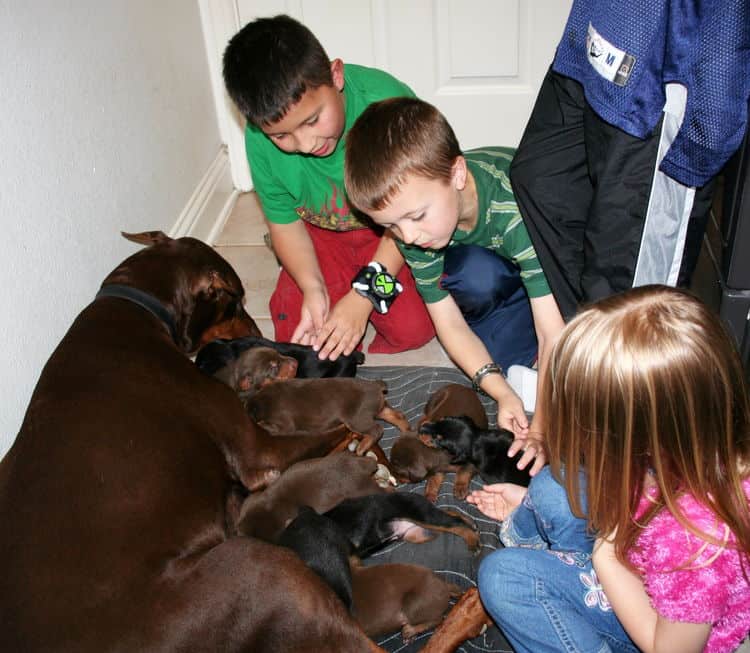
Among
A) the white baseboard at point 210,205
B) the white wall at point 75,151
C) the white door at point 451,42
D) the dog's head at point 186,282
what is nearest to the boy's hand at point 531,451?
the dog's head at point 186,282

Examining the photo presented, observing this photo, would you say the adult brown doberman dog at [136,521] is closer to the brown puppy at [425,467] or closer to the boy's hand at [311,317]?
the brown puppy at [425,467]

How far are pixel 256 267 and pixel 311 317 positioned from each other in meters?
0.87

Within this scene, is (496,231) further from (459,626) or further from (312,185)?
(459,626)

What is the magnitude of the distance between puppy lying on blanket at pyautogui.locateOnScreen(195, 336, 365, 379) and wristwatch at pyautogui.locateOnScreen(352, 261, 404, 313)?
0.73 feet

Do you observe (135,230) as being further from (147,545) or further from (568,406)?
(568,406)

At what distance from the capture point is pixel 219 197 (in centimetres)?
434

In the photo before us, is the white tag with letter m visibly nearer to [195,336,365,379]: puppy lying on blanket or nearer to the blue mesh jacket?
the blue mesh jacket

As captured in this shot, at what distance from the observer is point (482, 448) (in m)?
2.42

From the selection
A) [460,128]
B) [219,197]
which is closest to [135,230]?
[219,197]

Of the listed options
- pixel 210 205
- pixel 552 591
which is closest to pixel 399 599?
pixel 552 591

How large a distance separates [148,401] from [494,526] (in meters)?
1.12

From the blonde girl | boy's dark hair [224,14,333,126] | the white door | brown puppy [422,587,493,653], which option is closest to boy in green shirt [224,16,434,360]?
boy's dark hair [224,14,333,126]

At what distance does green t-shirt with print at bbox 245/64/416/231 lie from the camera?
2963mm

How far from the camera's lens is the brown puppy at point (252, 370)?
2.77m
